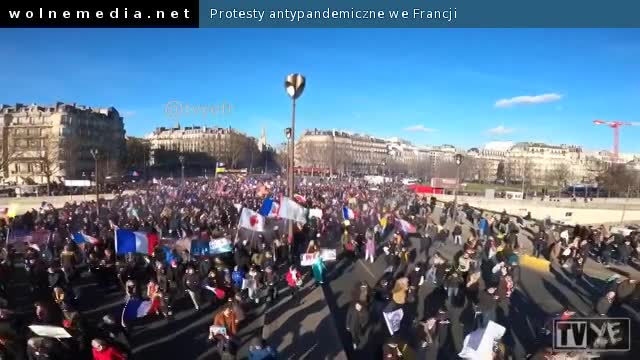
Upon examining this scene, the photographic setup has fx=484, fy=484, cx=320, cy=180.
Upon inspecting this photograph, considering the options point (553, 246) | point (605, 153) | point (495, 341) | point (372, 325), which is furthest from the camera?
point (605, 153)

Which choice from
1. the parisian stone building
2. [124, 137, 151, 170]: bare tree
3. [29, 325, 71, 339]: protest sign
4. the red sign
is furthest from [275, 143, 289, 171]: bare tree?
[29, 325, 71, 339]: protest sign

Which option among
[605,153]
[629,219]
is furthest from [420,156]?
[629,219]

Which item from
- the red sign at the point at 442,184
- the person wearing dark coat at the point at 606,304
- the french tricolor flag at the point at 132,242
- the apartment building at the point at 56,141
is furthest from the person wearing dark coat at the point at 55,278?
the red sign at the point at 442,184

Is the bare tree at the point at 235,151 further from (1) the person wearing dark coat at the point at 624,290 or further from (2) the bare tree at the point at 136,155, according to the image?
(1) the person wearing dark coat at the point at 624,290

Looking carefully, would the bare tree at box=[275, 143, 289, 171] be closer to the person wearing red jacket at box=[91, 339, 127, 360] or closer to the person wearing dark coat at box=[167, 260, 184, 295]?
the person wearing dark coat at box=[167, 260, 184, 295]

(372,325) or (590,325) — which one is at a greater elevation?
(590,325)

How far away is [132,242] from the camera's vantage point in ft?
37.4

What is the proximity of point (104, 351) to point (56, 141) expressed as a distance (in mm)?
55226

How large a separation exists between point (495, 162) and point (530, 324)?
461 feet

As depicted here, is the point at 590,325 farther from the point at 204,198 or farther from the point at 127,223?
the point at 204,198

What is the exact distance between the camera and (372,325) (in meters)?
9.31

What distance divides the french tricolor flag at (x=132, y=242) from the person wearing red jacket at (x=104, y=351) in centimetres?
528

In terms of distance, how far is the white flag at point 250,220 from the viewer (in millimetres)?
12984

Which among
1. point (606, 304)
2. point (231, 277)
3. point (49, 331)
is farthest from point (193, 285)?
point (606, 304)
